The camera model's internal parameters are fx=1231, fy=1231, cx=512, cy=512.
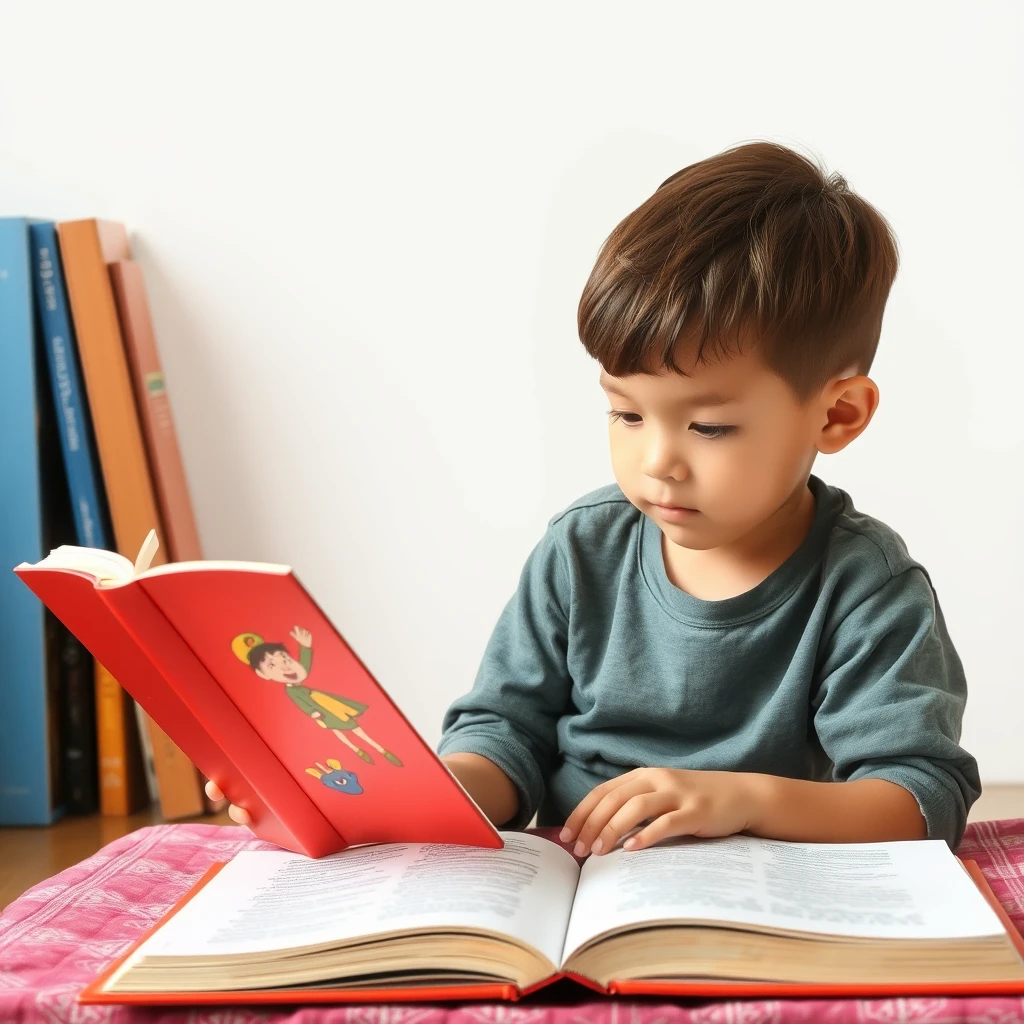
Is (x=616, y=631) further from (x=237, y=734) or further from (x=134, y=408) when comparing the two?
(x=134, y=408)

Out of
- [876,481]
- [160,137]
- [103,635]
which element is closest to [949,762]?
[103,635]

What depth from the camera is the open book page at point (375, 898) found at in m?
0.61

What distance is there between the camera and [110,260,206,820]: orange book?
181 cm

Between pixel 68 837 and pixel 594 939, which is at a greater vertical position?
pixel 594 939

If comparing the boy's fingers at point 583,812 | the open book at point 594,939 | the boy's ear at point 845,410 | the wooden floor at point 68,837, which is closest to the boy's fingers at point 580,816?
the boy's fingers at point 583,812

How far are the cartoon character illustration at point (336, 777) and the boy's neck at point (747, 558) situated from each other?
1.17 ft

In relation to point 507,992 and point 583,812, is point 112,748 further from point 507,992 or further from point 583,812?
point 507,992

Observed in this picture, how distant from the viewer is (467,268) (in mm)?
1847

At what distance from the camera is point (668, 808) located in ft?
2.48

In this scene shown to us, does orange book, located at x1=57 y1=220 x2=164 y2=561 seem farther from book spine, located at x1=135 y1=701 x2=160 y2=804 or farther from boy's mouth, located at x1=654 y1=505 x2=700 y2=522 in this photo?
boy's mouth, located at x1=654 y1=505 x2=700 y2=522

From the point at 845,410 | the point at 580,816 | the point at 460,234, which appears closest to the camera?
the point at 580,816

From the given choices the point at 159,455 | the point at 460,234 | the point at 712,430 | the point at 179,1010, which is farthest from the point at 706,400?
the point at 159,455

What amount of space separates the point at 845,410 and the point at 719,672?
22 cm

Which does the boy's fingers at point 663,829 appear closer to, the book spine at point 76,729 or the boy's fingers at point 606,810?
the boy's fingers at point 606,810
